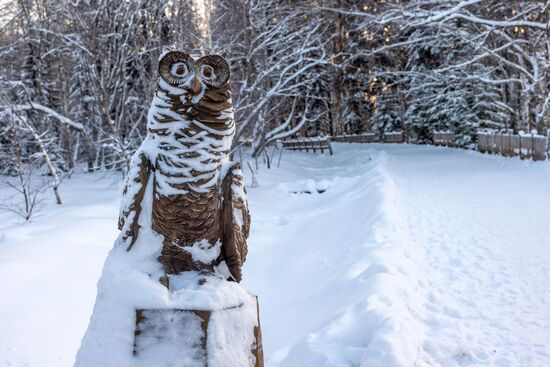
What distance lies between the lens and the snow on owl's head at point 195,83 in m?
2.10

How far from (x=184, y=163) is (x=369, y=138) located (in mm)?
39541

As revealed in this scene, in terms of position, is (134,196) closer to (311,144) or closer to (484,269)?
(484,269)

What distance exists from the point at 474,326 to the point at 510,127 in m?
25.9

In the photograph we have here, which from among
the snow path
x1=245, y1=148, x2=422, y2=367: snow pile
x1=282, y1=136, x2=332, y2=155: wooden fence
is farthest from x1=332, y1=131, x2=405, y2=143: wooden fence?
x1=245, y1=148, x2=422, y2=367: snow pile

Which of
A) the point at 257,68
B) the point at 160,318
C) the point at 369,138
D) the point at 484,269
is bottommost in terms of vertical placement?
Result: the point at 484,269

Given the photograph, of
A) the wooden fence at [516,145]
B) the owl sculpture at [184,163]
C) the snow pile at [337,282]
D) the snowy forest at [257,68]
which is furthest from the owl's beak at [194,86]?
the wooden fence at [516,145]

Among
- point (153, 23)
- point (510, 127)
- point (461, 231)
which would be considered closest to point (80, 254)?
point (461, 231)

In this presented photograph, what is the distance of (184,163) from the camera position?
2.16m

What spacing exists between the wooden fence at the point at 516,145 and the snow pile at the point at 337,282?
7.88 metres

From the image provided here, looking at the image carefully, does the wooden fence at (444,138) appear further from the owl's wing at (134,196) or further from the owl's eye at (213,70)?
the owl's wing at (134,196)

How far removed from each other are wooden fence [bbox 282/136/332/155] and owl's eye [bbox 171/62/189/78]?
2659cm

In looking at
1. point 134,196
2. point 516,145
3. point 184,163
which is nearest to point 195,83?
point 184,163

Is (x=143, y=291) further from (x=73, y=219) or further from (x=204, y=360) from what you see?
(x=73, y=219)

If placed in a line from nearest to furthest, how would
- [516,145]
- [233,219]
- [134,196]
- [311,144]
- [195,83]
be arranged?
1. [195,83]
2. [134,196]
3. [233,219]
4. [516,145]
5. [311,144]
